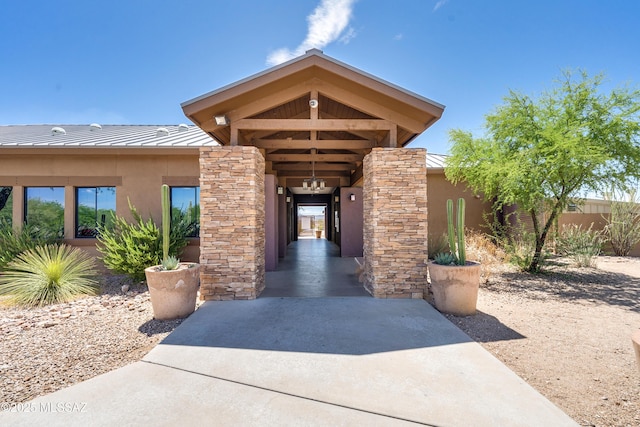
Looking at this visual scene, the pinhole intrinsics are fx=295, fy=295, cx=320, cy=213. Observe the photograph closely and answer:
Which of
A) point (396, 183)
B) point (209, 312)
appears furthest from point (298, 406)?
point (396, 183)

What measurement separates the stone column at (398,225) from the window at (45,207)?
29.5 feet

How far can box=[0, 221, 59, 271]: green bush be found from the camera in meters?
7.36

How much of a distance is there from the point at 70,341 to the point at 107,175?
6.11 m

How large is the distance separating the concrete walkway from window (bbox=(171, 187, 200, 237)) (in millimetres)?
4771

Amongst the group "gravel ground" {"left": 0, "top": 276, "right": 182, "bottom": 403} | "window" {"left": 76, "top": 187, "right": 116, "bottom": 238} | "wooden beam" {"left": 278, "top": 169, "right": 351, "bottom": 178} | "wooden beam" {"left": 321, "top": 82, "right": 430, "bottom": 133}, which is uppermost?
"wooden beam" {"left": 321, "top": 82, "right": 430, "bottom": 133}

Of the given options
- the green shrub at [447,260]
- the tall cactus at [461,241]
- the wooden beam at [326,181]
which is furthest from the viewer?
the wooden beam at [326,181]

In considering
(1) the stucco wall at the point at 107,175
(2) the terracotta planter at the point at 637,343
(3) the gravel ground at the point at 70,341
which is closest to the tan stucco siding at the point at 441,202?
(1) the stucco wall at the point at 107,175

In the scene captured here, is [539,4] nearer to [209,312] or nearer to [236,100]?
[236,100]

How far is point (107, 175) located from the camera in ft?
28.0

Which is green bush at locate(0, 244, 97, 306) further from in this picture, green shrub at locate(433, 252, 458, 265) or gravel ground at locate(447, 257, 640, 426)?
gravel ground at locate(447, 257, 640, 426)

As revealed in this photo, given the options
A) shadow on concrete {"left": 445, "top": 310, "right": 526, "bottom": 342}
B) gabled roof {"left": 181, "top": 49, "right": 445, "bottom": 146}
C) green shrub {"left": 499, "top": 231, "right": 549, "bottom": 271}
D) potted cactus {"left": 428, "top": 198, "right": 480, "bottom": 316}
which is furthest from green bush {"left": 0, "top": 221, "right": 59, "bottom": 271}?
green shrub {"left": 499, "top": 231, "right": 549, "bottom": 271}

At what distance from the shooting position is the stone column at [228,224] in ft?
17.7

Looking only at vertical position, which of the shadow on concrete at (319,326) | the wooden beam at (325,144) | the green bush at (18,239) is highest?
the wooden beam at (325,144)

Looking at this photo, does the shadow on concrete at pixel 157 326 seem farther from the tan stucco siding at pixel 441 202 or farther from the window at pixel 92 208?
the tan stucco siding at pixel 441 202
